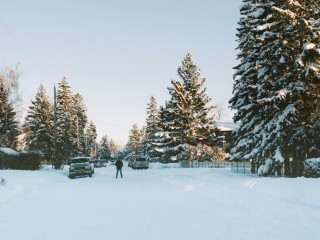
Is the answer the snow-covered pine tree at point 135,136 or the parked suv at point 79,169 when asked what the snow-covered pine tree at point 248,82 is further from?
the snow-covered pine tree at point 135,136

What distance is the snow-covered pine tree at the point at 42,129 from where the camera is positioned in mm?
63803

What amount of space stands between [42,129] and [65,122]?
5.21 meters

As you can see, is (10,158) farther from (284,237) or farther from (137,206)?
(284,237)

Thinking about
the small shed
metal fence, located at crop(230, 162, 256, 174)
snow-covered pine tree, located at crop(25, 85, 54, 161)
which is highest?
snow-covered pine tree, located at crop(25, 85, 54, 161)

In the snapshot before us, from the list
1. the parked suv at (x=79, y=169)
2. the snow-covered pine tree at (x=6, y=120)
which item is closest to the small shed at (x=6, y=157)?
the snow-covered pine tree at (x=6, y=120)

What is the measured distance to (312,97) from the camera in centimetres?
2283

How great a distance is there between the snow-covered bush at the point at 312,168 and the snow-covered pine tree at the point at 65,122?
142 feet

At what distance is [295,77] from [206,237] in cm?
1727

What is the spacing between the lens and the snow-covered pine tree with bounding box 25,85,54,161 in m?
63.8

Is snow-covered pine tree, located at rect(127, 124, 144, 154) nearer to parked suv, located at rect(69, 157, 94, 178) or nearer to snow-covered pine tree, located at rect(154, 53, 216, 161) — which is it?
snow-covered pine tree, located at rect(154, 53, 216, 161)

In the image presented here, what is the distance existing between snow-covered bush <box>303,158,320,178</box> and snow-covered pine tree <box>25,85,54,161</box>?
159ft

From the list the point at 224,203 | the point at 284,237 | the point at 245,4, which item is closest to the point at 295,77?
the point at 245,4

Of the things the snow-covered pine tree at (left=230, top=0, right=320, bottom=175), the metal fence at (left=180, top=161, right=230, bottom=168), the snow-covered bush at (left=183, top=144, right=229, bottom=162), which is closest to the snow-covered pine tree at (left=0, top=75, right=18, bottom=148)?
the metal fence at (left=180, top=161, right=230, bottom=168)

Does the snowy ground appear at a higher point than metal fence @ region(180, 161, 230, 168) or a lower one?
higher
